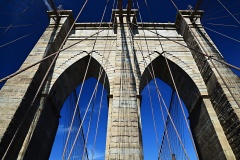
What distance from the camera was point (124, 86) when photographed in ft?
18.2

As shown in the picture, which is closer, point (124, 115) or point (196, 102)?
point (124, 115)

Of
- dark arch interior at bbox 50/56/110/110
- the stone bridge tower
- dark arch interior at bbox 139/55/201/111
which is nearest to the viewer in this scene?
the stone bridge tower

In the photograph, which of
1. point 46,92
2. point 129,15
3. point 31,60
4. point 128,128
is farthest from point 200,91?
point 31,60

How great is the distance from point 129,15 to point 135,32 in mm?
944

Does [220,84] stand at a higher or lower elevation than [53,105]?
lower

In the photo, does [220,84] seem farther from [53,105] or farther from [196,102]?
[53,105]

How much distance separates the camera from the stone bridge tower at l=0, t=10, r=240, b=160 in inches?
197

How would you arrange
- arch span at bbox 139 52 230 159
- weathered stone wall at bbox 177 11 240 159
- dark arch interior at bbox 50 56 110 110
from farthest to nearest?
dark arch interior at bbox 50 56 110 110, arch span at bbox 139 52 230 159, weathered stone wall at bbox 177 11 240 159

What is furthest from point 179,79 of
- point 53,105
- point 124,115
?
point 53,105

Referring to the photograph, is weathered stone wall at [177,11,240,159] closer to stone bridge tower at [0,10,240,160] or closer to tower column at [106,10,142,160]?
stone bridge tower at [0,10,240,160]

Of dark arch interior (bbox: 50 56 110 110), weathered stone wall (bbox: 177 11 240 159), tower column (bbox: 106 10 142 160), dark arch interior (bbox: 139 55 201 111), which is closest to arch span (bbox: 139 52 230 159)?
dark arch interior (bbox: 139 55 201 111)

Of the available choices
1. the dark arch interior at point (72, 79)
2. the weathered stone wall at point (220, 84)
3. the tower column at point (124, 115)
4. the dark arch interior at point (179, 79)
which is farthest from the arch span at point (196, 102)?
the dark arch interior at point (72, 79)

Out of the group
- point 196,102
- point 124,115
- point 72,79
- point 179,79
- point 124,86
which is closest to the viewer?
point 124,115

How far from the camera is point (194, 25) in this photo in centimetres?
890
